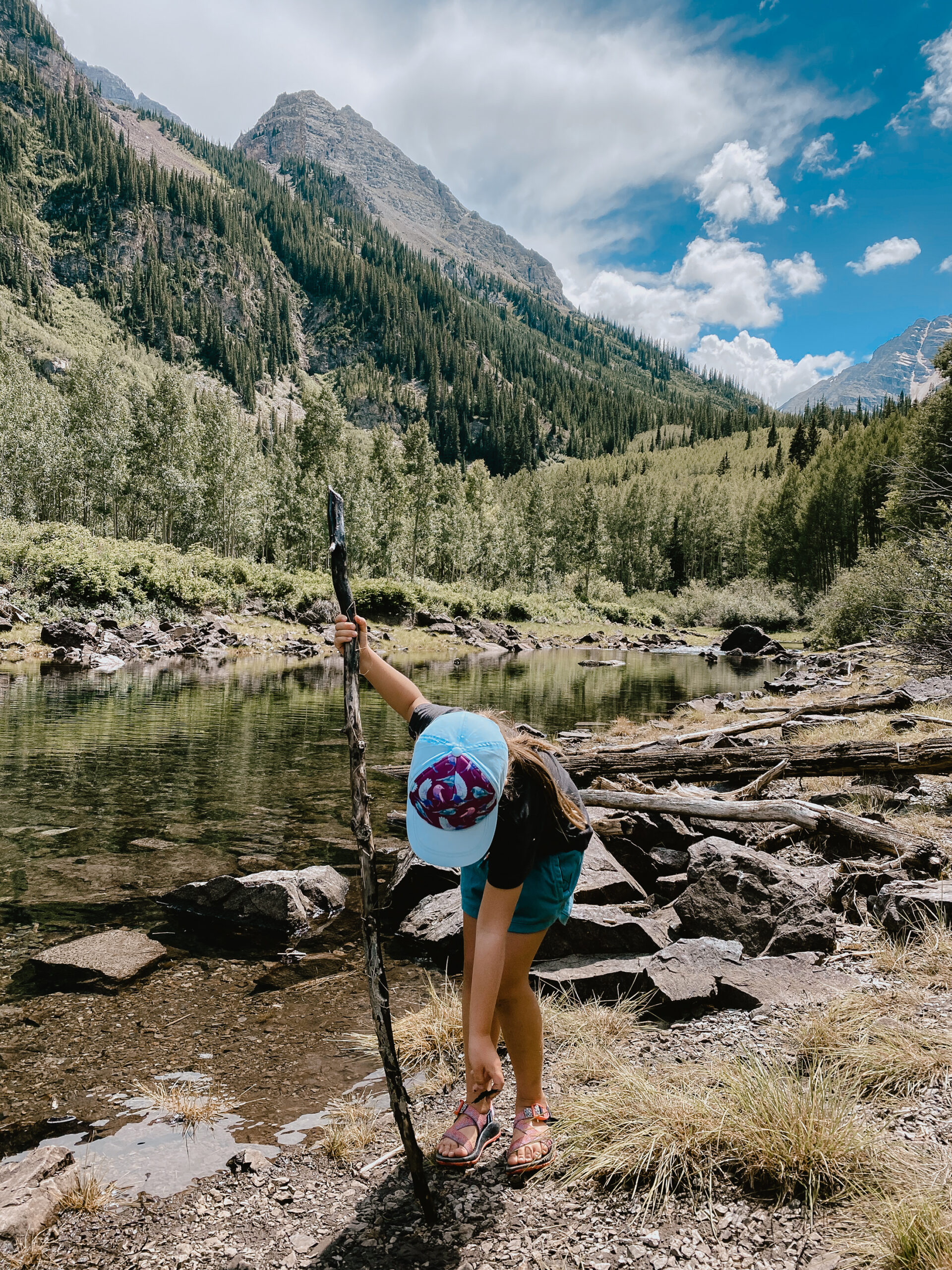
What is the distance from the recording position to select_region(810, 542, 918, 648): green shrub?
115 feet

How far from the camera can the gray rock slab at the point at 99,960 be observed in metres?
6.36

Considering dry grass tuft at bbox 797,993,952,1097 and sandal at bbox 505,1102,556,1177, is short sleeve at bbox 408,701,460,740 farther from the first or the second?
dry grass tuft at bbox 797,993,952,1097

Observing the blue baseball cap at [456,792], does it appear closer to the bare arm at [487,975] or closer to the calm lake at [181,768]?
the bare arm at [487,975]

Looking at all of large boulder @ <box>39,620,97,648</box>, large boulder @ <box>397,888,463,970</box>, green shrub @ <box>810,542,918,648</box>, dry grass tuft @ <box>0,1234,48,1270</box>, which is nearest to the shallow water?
large boulder @ <box>397,888,463,970</box>

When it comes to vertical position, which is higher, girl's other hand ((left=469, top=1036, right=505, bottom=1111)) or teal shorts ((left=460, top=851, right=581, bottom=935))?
teal shorts ((left=460, top=851, right=581, bottom=935))

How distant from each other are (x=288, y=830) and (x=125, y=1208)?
761cm

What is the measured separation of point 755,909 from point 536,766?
14.3 feet

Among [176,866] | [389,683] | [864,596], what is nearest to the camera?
[389,683]

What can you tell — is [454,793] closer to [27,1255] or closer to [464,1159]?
[464,1159]

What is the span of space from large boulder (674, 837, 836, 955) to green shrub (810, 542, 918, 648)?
81.3 feet

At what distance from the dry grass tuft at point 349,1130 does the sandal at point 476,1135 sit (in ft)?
2.24

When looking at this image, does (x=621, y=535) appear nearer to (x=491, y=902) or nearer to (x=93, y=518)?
(x=93, y=518)

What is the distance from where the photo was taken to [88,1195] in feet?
12.2

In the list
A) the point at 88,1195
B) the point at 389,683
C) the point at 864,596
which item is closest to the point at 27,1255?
the point at 88,1195
